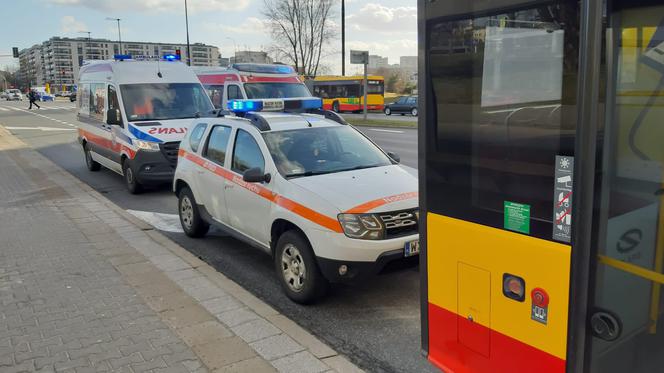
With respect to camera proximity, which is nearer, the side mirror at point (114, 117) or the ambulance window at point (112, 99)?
the side mirror at point (114, 117)

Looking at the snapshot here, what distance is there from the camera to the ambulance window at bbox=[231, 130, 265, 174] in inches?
219

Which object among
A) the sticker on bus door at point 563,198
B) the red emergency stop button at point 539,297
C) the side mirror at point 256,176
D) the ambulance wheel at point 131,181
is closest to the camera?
the sticker on bus door at point 563,198

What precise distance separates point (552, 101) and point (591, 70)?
221 millimetres

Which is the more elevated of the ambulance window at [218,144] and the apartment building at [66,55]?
the apartment building at [66,55]

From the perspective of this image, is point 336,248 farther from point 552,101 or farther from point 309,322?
point 552,101

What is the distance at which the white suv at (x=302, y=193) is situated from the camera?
177 inches

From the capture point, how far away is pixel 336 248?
4.44 metres

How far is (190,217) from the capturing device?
7102 millimetres

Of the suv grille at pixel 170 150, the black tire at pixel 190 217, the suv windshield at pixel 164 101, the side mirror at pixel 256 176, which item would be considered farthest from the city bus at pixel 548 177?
the suv windshield at pixel 164 101

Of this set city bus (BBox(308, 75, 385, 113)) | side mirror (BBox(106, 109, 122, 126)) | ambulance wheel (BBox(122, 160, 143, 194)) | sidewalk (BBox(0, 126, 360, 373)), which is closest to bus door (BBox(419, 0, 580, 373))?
sidewalk (BBox(0, 126, 360, 373))

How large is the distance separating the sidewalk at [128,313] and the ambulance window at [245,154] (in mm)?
1142

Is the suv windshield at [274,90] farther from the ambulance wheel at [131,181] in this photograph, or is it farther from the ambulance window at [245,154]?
the ambulance window at [245,154]

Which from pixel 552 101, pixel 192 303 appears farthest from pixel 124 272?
pixel 552 101

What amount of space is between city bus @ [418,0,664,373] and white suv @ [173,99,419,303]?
1703 millimetres
